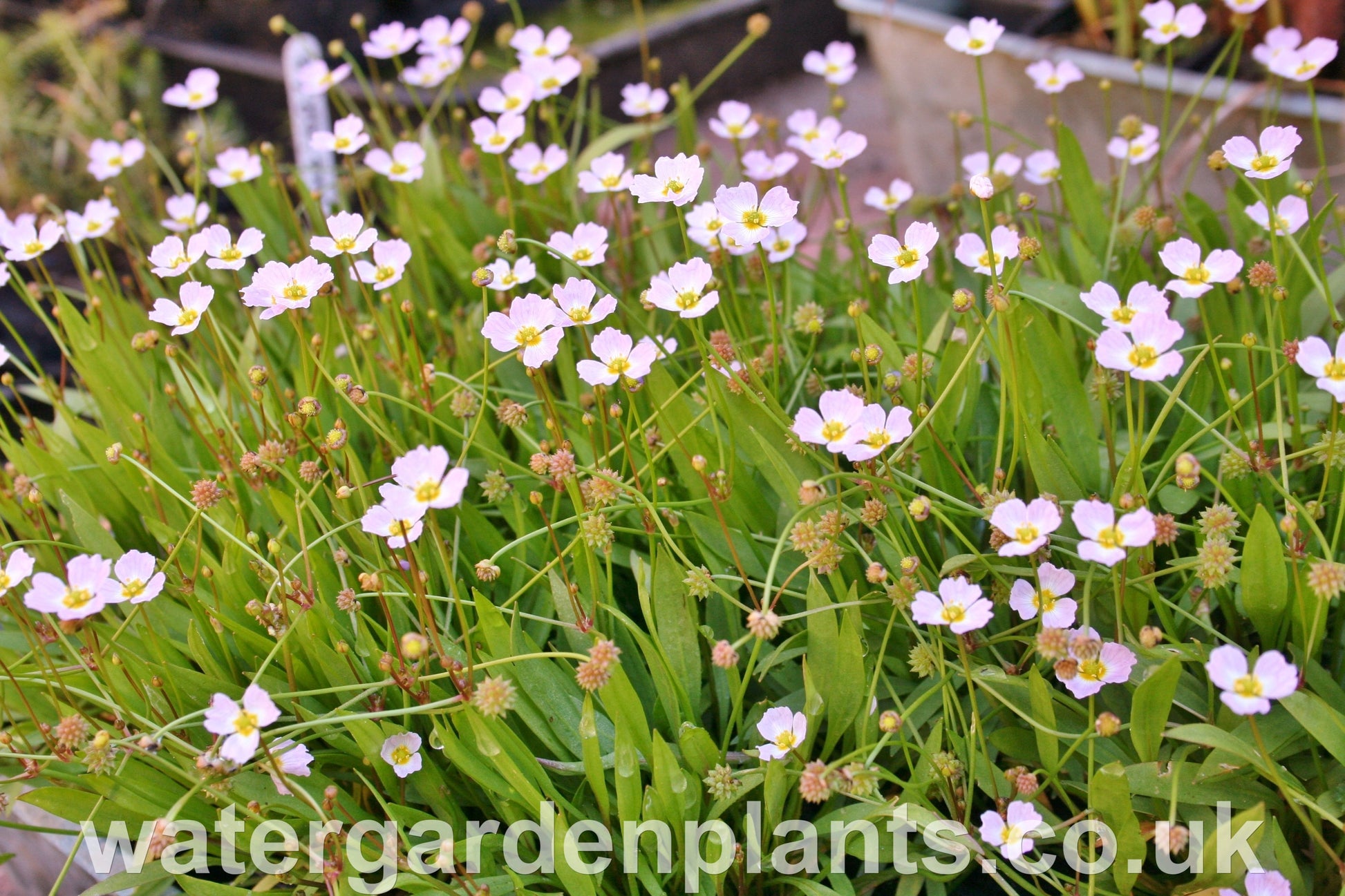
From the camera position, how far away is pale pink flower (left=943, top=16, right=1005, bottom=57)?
1282mm

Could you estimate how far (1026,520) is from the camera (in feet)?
2.72

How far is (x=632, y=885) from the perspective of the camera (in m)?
0.92

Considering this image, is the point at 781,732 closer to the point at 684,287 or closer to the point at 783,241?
the point at 684,287

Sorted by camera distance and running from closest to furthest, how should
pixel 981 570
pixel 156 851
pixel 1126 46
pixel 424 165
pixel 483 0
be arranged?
pixel 156 851
pixel 981 570
pixel 424 165
pixel 1126 46
pixel 483 0

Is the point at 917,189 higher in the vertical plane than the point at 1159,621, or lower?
lower

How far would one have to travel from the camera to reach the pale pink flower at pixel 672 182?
0.95m

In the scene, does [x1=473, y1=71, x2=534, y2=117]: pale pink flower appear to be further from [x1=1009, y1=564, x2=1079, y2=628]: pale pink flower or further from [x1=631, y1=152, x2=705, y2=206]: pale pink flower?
[x1=1009, y1=564, x2=1079, y2=628]: pale pink flower

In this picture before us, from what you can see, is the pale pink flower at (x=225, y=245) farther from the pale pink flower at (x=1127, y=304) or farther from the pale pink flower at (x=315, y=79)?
the pale pink flower at (x=1127, y=304)

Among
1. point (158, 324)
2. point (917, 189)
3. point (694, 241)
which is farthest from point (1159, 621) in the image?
point (917, 189)

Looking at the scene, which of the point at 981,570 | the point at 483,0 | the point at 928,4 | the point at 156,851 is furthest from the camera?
the point at 483,0

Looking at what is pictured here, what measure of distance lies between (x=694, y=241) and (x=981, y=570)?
0.57m

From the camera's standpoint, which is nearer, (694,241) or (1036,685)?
(1036,685)

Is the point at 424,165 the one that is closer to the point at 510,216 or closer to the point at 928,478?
the point at 510,216

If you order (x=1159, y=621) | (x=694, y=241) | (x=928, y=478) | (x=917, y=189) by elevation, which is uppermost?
(x=694, y=241)
